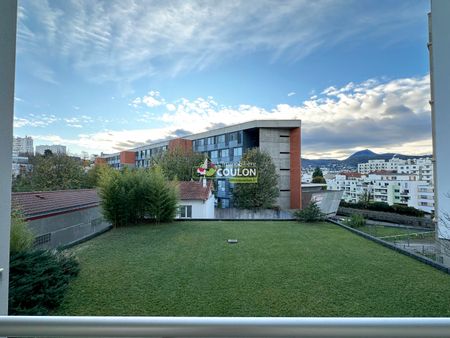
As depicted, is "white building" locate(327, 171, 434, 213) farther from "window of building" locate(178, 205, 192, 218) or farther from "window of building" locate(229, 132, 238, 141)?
"window of building" locate(229, 132, 238, 141)

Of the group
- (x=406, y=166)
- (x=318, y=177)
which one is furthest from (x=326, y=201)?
(x=406, y=166)

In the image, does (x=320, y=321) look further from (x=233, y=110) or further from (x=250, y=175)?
(x=250, y=175)

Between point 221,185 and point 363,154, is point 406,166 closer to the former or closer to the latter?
point 363,154

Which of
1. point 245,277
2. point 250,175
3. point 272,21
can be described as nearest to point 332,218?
point 250,175

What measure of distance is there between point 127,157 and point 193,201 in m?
2.25

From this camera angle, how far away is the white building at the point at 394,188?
2713 mm

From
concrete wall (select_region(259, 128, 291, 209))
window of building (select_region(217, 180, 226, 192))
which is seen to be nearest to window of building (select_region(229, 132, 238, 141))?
concrete wall (select_region(259, 128, 291, 209))

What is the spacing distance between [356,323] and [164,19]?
2.79 meters

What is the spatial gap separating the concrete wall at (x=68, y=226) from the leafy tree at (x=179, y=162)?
249 cm

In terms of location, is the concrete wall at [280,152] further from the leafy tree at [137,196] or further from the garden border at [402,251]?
the leafy tree at [137,196]

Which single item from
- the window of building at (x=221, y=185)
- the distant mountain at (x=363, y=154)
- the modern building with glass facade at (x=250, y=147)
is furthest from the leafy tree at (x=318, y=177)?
the window of building at (x=221, y=185)

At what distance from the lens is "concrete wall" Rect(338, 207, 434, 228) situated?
308 centimetres

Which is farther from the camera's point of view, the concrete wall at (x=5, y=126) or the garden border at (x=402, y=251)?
the garden border at (x=402, y=251)

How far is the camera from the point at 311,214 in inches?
247
